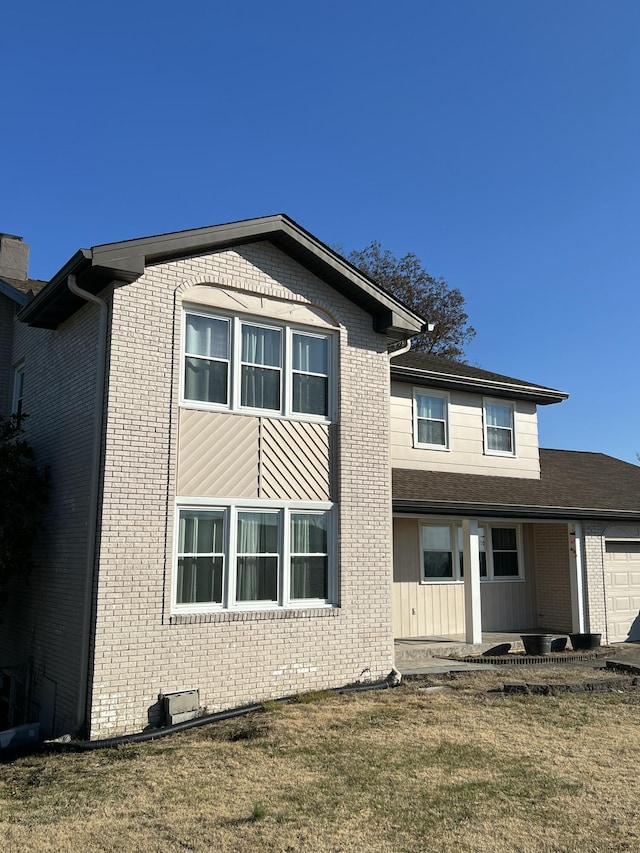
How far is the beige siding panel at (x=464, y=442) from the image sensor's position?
55.3ft

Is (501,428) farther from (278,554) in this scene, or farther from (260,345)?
(278,554)

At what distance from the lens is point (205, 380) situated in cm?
1141

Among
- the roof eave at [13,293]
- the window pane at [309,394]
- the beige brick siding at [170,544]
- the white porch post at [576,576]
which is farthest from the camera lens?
the white porch post at [576,576]

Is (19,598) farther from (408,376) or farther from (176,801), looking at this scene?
(408,376)

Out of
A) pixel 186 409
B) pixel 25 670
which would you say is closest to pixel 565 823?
pixel 186 409

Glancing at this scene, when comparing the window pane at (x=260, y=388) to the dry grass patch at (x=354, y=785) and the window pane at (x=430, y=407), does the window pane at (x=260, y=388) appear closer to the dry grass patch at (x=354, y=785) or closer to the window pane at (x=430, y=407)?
→ the dry grass patch at (x=354, y=785)

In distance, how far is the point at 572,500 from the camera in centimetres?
1795

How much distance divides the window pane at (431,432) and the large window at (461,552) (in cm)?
184

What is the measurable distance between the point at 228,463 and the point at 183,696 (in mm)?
3240

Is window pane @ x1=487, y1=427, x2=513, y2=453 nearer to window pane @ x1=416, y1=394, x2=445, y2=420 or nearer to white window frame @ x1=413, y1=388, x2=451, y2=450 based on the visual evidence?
white window frame @ x1=413, y1=388, x2=451, y2=450

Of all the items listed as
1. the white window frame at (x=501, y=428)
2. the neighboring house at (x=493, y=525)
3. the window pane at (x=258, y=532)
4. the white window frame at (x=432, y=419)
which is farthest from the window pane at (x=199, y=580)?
the white window frame at (x=501, y=428)

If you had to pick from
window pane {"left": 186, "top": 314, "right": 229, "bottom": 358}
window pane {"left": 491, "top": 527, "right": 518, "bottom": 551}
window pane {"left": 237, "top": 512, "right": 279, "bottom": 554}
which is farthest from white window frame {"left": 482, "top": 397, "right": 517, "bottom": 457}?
A: window pane {"left": 186, "top": 314, "right": 229, "bottom": 358}

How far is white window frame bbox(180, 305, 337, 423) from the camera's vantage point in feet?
37.2

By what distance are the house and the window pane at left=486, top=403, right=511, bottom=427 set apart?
426 centimetres
